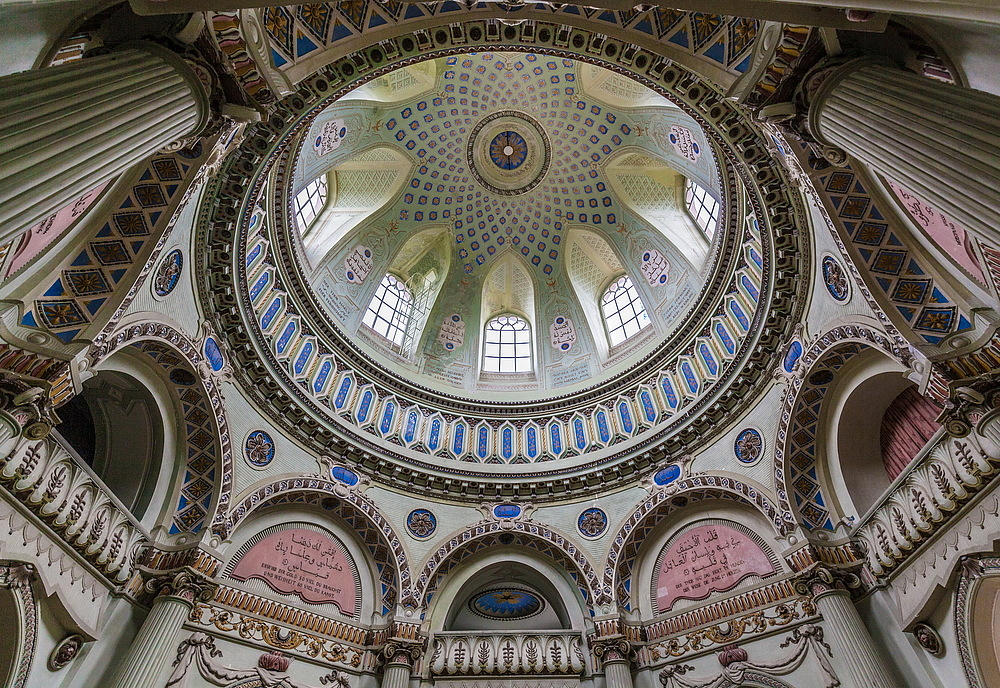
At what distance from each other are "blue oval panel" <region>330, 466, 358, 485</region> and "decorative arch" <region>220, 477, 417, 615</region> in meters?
0.19

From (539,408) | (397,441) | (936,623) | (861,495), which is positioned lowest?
(936,623)

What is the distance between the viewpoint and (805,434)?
38.8ft

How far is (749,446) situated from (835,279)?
4719 mm

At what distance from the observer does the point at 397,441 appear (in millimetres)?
15688

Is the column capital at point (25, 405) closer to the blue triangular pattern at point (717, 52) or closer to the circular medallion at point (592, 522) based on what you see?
the blue triangular pattern at point (717, 52)

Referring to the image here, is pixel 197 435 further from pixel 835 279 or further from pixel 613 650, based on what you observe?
pixel 835 279

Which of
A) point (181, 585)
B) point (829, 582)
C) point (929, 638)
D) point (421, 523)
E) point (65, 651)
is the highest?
point (421, 523)

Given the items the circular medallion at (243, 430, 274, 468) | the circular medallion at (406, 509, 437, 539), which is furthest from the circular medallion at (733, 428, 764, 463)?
the circular medallion at (243, 430, 274, 468)

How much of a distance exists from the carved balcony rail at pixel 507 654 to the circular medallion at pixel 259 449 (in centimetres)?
596

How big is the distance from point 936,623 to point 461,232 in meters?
18.4

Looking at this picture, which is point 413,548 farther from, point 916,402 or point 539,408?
point 916,402

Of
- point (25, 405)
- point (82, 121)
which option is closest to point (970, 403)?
point (82, 121)

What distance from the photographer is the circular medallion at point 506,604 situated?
13.9 m

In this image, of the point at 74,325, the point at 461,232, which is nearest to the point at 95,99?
the point at 74,325
